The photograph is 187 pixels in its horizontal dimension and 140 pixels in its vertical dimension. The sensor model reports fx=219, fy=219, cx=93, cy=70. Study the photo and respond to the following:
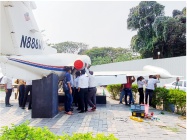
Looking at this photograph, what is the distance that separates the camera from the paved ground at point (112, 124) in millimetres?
5984

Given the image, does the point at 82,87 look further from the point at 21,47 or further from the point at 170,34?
the point at 170,34

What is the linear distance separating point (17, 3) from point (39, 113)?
4063 millimetres

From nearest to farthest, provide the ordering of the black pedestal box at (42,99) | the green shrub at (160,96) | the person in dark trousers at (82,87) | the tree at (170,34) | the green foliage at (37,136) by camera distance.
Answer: the green foliage at (37,136) < the black pedestal box at (42,99) < the person in dark trousers at (82,87) < the green shrub at (160,96) < the tree at (170,34)

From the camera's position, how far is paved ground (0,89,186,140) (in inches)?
236

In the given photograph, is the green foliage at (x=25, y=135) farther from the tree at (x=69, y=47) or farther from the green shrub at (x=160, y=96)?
the tree at (x=69, y=47)

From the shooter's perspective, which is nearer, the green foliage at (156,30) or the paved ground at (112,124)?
the paved ground at (112,124)

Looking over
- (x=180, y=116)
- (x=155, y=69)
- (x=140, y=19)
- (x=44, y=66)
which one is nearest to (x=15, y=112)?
(x=44, y=66)

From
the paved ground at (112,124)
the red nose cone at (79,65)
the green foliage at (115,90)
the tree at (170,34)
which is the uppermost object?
the tree at (170,34)

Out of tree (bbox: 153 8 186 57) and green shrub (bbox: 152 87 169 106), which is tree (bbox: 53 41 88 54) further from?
green shrub (bbox: 152 87 169 106)

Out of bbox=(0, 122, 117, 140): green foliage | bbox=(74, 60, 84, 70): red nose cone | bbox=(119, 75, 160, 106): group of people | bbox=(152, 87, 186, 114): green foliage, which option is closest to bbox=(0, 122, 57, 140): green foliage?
bbox=(0, 122, 117, 140): green foliage

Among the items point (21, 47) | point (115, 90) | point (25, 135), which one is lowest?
point (115, 90)

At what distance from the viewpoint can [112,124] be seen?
278 inches

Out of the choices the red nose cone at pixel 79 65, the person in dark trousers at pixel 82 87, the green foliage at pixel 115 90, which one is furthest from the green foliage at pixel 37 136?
the green foliage at pixel 115 90

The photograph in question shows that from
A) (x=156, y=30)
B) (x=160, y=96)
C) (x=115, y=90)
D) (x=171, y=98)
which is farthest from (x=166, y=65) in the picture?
(x=171, y=98)
